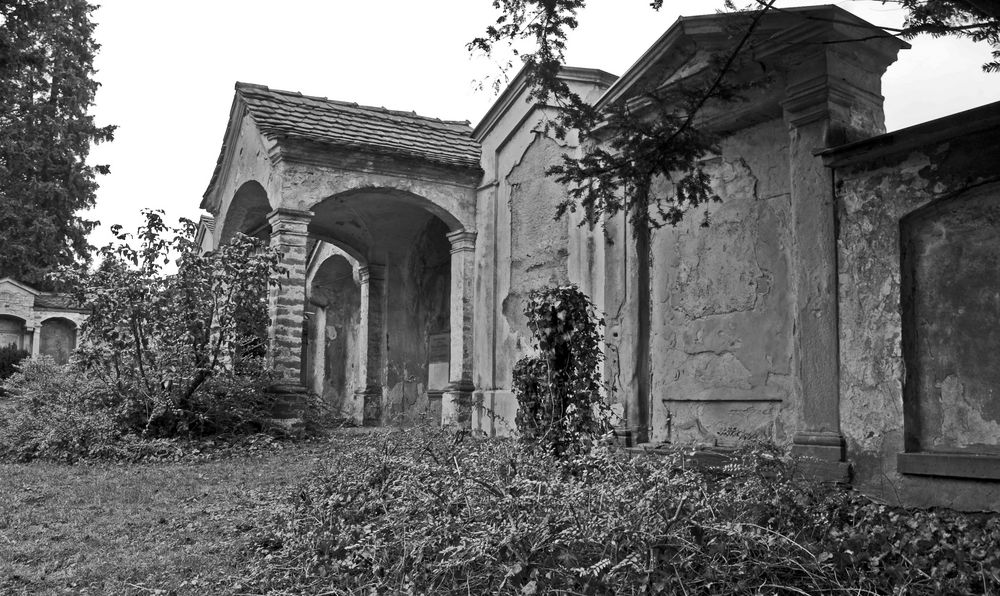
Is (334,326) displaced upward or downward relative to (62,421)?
upward

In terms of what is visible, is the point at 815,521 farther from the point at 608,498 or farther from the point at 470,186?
the point at 470,186

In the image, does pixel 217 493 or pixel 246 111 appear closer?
pixel 217 493

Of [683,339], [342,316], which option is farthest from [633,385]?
[342,316]

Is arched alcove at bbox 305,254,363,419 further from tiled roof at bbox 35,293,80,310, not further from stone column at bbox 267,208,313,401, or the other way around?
tiled roof at bbox 35,293,80,310

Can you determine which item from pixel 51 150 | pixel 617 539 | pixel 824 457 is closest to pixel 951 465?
pixel 824 457

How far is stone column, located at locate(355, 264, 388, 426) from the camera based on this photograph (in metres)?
14.5

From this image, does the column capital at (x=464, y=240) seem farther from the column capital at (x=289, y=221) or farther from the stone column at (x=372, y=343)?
the stone column at (x=372, y=343)

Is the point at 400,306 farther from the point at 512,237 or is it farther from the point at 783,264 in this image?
the point at 783,264

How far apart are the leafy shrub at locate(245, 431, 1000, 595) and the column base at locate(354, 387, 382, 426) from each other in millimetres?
10039

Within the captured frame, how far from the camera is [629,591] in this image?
2982 mm

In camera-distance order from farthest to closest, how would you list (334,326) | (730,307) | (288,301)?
(334,326)
(288,301)
(730,307)

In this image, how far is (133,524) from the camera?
5.09 m

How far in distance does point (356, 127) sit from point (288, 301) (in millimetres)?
2878

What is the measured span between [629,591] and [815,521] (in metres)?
1.10
